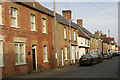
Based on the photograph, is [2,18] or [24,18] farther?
[24,18]

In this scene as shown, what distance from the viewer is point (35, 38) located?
2006 cm

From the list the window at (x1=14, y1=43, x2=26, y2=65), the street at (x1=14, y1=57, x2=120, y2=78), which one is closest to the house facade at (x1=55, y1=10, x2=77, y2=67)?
the street at (x1=14, y1=57, x2=120, y2=78)

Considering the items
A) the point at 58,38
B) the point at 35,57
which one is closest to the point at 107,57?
the point at 58,38

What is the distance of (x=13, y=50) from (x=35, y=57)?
4.08m

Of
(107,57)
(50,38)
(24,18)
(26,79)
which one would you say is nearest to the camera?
(26,79)

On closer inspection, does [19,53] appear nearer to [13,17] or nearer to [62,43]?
[13,17]

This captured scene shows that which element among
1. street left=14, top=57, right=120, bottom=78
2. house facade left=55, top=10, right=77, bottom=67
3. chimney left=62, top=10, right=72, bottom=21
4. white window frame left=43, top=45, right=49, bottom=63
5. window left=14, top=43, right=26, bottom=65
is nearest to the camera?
street left=14, top=57, right=120, bottom=78

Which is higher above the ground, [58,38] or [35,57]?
[58,38]

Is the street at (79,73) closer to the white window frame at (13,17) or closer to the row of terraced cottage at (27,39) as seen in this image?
the row of terraced cottage at (27,39)

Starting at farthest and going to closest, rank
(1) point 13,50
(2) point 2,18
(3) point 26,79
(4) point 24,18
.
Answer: (4) point 24,18 < (1) point 13,50 < (2) point 2,18 < (3) point 26,79

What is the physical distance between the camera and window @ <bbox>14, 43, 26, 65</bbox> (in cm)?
1696

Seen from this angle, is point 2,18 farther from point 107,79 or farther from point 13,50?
point 107,79

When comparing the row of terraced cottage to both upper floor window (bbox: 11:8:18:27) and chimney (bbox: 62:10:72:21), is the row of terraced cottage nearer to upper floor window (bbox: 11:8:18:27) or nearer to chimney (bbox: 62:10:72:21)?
upper floor window (bbox: 11:8:18:27)

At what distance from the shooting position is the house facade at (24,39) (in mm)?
15438
